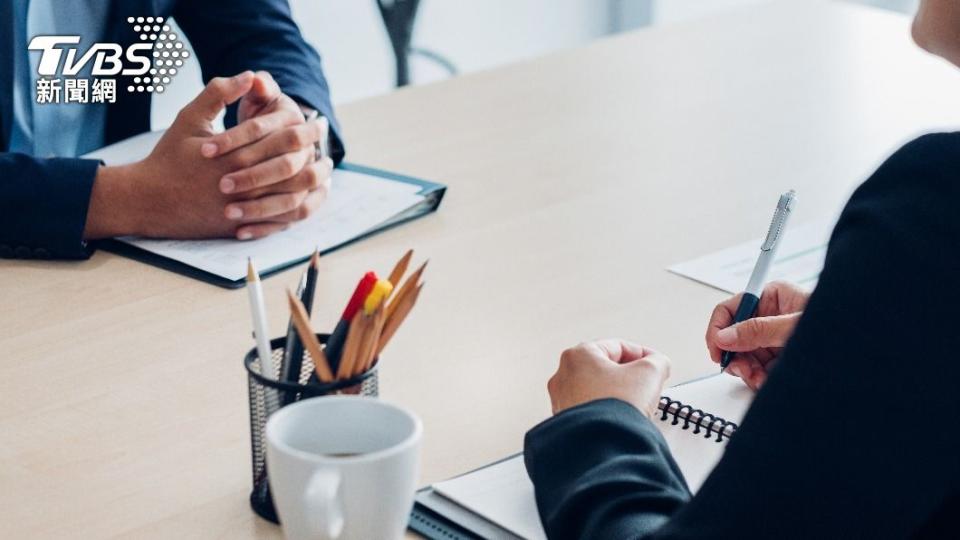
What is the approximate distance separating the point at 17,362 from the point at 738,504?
28.9 inches

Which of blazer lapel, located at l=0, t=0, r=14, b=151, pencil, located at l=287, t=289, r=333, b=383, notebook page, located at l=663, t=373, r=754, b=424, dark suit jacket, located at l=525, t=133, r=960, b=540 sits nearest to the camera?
dark suit jacket, located at l=525, t=133, r=960, b=540

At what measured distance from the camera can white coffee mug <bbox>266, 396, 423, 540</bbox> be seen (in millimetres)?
750

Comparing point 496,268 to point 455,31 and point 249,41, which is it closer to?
point 249,41

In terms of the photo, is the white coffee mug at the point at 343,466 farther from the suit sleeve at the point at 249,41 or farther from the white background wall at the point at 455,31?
the white background wall at the point at 455,31

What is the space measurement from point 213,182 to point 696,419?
A: 65 cm

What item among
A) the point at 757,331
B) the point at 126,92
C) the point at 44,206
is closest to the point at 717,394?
the point at 757,331

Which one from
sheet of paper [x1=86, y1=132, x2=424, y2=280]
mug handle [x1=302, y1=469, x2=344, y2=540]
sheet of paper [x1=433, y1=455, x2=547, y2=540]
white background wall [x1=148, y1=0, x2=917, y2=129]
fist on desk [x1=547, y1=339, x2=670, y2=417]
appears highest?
mug handle [x1=302, y1=469, x2=344, y2=540]

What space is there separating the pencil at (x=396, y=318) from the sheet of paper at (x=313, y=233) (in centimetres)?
49

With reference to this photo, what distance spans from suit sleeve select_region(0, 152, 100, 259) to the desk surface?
0.8 inches

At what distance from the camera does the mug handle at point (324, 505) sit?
0.75 meters

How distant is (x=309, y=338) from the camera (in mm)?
843

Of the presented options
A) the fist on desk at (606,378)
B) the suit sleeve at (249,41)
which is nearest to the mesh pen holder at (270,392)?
the fist on desk at (606,378)

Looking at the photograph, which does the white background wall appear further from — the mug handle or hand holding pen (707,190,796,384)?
the mug handle

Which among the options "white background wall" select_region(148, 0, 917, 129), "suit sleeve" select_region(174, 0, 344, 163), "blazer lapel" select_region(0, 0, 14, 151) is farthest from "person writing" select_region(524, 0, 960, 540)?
"white background wall" select_region(148, 0, 917, 129)
